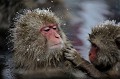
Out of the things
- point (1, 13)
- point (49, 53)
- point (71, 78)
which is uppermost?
point (1, 13)

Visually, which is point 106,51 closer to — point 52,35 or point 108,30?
point 108,30

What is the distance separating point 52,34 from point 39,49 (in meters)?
0.26

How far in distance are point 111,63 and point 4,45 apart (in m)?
1.88

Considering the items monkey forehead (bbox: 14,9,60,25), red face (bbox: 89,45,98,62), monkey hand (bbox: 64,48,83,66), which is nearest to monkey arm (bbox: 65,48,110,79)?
monkey hand (bbox: 64,48,83,66)

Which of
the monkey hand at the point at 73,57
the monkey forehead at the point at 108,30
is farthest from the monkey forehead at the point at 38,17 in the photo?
the monkey forehead at the point at 108,30

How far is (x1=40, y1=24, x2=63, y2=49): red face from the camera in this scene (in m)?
5.63

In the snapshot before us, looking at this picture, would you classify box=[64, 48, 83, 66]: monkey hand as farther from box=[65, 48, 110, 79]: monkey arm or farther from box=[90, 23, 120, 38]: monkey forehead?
box=[90, 23, 120, 38]: monkey forehead

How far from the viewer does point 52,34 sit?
574 cm

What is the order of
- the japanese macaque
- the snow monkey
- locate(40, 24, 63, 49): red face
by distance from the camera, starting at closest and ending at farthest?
locate(40, 24, 63, 49): red face → the snow monkey → the japanese macaque

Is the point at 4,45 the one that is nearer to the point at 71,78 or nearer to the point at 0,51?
the point at 0,51

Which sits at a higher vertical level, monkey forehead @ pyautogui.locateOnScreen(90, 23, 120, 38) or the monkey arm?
monkey forehead @ pyautogui.locateOnScreen(90, 23, 120, 38)

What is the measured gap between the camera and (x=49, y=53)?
5758mm

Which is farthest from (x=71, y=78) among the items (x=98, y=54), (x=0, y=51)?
(x=0, y=51)

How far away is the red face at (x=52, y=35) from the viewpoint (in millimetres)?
5633
